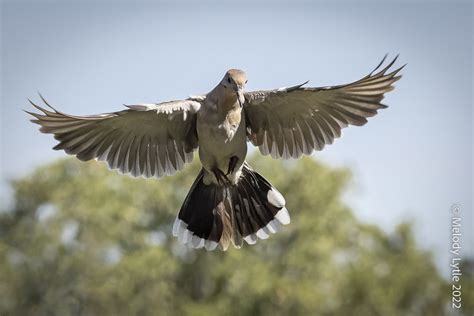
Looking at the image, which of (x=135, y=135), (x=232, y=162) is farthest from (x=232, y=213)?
(x=135, y=135)

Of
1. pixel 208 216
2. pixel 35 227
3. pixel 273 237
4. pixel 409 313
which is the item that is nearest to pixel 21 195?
pixel 35 227

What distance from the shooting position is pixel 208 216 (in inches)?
359

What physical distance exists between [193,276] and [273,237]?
3063 mm

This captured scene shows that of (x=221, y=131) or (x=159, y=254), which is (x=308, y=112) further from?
(x=159, y=254)

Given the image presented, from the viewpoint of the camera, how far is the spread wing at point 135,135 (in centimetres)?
825

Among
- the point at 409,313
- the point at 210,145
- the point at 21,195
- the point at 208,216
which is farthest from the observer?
the point at 21,195

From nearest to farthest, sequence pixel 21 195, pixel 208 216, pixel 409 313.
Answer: pixel 208 216 < pixel 409 313 < pixel 21 195

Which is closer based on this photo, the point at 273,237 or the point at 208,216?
the point at 208,216

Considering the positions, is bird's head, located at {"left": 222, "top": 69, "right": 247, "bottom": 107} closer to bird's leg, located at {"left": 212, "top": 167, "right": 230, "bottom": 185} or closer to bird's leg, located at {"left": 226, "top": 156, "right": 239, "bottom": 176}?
bird's leg, located at {"left": 226, "top": 156, "right": 239, "bottom": 176}

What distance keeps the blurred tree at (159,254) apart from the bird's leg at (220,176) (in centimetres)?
1962

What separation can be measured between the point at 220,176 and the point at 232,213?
52cm

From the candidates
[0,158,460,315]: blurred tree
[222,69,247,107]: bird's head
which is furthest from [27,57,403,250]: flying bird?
[0,158,460,315]: blurred tree

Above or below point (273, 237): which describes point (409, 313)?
below

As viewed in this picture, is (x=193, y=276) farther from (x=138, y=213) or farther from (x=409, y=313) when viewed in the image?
(x=409, y=313)
